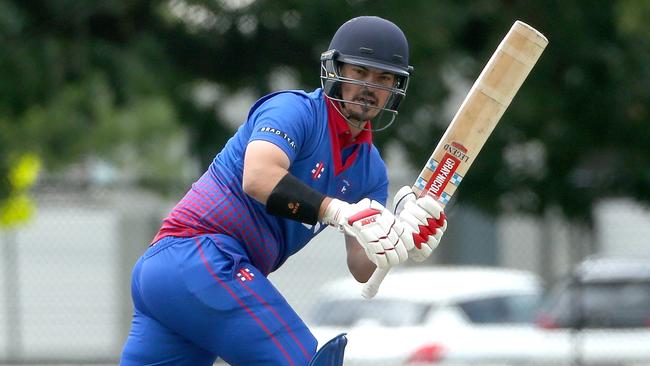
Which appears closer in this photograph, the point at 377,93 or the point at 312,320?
the point at 377,93

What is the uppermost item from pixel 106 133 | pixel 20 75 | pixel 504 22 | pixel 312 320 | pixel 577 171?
pixel 504 22

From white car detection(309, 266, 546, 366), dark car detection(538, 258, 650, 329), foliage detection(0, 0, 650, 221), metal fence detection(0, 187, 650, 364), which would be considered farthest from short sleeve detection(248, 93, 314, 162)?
metal fence detection(0, 187, 650, 364)

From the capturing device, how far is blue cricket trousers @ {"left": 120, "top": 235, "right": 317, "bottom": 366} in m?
3.99

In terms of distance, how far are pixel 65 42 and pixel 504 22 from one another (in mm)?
3136

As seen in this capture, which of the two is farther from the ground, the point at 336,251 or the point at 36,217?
the point at 336,251

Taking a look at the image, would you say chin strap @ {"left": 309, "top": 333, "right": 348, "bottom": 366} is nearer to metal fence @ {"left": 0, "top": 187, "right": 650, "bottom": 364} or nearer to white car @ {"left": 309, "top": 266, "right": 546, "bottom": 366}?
white car @ {"left": 309, "top": 266, "right": 546, "bottom": 366}

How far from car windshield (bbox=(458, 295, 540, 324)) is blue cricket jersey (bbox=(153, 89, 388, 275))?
631cm

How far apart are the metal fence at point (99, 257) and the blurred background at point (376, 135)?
25mm

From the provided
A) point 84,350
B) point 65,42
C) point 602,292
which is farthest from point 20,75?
point 602,292

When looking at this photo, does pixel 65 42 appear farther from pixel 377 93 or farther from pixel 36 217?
pixel 377 93

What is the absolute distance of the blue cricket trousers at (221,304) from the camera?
399cm

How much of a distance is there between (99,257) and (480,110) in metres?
8.73

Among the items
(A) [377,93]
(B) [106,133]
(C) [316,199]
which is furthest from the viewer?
(B) [106,133]

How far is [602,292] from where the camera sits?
11.0m
